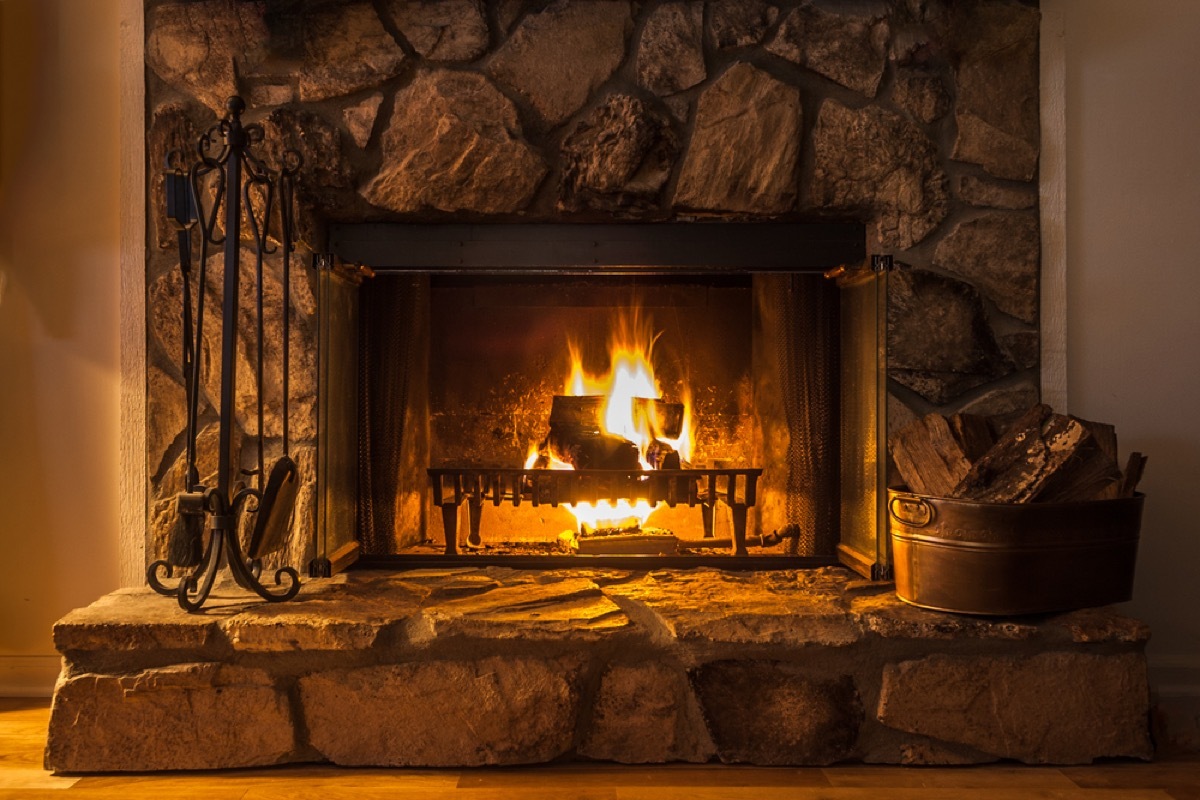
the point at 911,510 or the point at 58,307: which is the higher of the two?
the point at 58,307

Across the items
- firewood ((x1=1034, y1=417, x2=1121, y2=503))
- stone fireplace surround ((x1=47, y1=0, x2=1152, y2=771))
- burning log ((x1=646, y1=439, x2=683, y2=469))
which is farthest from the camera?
burning log ((x1=646, y1=439, x2=683, y2=469))

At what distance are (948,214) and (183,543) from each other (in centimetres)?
174

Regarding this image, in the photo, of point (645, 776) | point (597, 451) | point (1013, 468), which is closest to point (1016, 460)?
point (1013, 468)

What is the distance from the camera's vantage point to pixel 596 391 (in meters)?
2.57

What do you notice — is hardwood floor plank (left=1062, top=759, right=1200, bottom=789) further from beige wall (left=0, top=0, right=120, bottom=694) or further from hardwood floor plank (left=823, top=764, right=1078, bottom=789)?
beige wall (left=0, top=0, right=120, bottom=694)

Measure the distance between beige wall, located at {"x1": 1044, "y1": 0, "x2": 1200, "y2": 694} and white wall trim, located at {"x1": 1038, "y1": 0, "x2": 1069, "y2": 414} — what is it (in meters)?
0.02

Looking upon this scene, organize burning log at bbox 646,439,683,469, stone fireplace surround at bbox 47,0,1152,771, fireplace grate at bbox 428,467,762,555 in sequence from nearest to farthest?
stone fireplace surround at bbox 47,0,1152,771, fireplace grate at bbox 428,467,762,555, burning log at bbox 646,439,683,469

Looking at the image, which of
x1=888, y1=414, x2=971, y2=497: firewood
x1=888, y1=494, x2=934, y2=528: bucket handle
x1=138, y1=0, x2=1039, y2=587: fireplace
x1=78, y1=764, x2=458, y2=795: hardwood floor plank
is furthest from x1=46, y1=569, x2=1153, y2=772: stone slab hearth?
x1=138, y1=0, x2=1039, y2=587: fireplace

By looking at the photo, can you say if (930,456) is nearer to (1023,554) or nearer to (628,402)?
(1023,554)

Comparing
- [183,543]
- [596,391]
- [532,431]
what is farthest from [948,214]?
[183,543]

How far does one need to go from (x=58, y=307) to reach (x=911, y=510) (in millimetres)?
1909

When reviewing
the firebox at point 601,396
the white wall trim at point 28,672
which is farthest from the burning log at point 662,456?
the white wall trim at point 28,672

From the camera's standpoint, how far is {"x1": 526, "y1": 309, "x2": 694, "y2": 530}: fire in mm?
2531

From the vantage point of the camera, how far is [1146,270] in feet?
7.09
